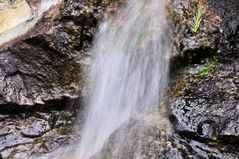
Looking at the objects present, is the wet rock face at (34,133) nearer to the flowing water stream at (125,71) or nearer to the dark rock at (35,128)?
the dark rock at (35,128)

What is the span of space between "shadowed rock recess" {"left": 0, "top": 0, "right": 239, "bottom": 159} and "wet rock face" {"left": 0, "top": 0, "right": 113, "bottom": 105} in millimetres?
16

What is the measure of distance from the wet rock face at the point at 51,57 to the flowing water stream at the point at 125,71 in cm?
28

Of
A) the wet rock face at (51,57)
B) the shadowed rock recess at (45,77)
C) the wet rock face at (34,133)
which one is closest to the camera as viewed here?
the wet rock face at (34,133)

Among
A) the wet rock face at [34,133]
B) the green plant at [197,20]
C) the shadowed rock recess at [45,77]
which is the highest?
the green plant at [197,20]

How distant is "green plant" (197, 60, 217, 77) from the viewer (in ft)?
17.0

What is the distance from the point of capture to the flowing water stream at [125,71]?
520 cm

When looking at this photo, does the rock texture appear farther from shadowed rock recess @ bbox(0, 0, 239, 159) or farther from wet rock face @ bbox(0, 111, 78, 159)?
wet rock face @ bbox(0, 111, 78, 159)

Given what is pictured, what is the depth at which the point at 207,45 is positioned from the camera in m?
5.39

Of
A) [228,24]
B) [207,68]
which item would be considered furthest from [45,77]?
[228,24]

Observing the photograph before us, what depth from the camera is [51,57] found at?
19.9 feet

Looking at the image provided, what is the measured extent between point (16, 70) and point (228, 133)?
359cm

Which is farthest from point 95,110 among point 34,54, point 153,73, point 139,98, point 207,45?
point 207,45

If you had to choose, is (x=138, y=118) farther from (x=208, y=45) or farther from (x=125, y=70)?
(x=208, y=45)

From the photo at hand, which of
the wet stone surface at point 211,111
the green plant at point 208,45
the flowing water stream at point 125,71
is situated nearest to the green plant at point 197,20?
the green plant at point 208,45
